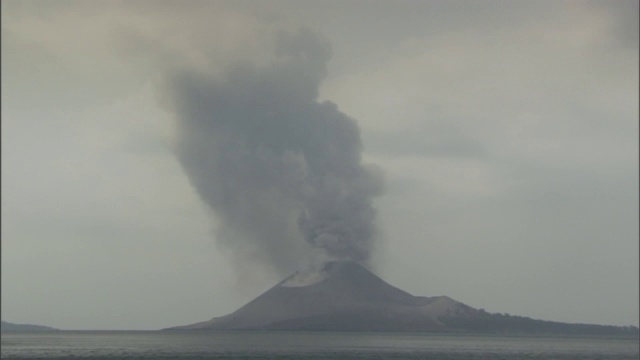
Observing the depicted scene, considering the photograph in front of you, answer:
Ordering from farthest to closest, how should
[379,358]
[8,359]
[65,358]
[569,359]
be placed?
[569,359] → [379,358] → [65,358] → [8,359]

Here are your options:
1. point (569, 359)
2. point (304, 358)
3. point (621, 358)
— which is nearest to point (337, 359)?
point (304, 358)

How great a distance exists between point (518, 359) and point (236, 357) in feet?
123

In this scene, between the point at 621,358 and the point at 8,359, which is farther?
the point at 621,358

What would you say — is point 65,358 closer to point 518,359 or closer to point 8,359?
point 8,359

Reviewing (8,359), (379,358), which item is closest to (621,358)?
(379,358)

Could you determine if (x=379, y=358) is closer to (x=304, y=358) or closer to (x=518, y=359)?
(x=304, y=358)

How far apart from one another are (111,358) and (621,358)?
70405 mm

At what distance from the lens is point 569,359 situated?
359ft

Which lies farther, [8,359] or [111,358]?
[111,358]

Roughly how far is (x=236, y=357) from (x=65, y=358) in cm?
2055

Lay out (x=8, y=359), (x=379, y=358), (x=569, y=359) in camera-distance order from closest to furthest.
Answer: (x=8, y=359)
(x=379, y=358)
(x=569, y=359)

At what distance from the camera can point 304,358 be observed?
96.0 metres

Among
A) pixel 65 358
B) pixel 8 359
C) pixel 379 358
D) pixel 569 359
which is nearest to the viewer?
pixel 8 359

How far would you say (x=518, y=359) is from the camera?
349 ft
